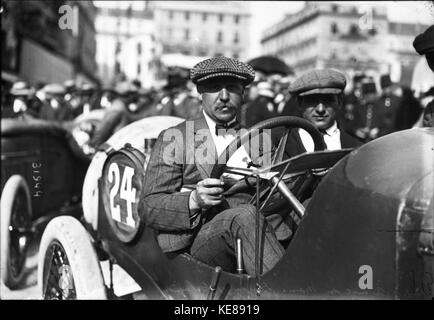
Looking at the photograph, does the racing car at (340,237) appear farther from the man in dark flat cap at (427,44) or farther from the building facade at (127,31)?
the building facade at (127,31)

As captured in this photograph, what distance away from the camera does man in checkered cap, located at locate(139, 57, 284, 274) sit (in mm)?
2844

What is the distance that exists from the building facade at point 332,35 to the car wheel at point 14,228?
102 inches

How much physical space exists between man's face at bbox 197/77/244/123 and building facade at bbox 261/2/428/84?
4.05ft

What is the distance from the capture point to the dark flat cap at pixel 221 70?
2939 millimetres

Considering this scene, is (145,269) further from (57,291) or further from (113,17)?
(113,17)

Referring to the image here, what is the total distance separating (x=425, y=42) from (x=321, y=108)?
0.74 meters

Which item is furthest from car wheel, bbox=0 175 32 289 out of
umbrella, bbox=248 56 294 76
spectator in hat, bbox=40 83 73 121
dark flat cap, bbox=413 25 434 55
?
umbrella, bbox=248 56 294 76

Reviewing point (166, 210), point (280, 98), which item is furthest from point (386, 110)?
point (166, 210)

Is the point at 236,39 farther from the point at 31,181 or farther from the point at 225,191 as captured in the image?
the point at 31,181

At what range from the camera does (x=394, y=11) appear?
21.5 ft

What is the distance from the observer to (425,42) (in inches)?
125

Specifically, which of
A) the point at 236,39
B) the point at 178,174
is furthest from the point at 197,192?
the point at 236,39

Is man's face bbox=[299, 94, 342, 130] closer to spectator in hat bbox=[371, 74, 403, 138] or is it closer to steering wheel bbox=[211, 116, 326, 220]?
steering wheel bbox=[211, 116, 326, 220]

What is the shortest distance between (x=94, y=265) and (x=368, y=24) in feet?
7.78
